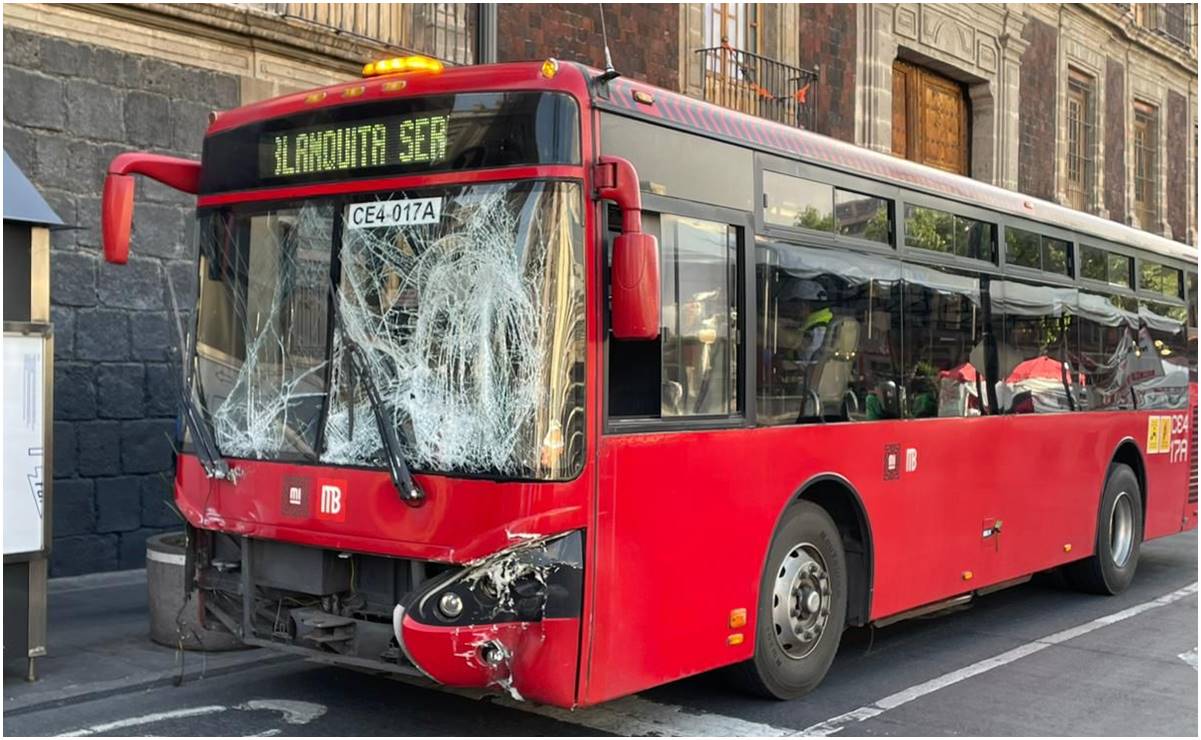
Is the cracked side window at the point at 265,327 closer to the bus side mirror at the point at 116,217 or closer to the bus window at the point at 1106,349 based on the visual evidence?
the bus side mirror at the point at 116,217

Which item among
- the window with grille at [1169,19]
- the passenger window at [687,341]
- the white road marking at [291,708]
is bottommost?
the white road marking at [291,708]

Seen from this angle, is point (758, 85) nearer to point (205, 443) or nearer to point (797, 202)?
point (797, 202)

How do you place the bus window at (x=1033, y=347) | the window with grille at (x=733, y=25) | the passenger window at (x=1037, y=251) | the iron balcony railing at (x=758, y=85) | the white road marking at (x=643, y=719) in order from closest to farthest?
the white road marking at (x=643, y=719) < the bus window at (x=1033, y=347) < the passenger window at (x=1037, y=251) < the iron balcony railing at (x=758, y=85) < the window with grille at (x=733, y=25)

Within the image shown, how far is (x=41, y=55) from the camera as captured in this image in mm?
10133

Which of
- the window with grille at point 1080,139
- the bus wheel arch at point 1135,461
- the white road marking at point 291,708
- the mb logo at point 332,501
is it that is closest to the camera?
the mb logo at point 332,501

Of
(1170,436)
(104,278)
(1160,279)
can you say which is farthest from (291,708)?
(1160,279)

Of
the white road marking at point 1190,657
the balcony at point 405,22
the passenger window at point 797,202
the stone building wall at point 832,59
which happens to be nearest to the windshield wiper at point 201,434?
the passenger window at point 797,202

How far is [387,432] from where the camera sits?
222 inches

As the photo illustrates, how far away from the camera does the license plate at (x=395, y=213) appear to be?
571 cm

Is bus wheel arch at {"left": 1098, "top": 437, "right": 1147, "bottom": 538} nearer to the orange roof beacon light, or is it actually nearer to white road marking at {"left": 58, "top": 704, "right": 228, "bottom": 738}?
the orange roof beacon light

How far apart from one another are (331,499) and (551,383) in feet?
3.95

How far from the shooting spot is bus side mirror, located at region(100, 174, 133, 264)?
6.21 m

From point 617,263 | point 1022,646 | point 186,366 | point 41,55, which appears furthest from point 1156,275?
point 41,55

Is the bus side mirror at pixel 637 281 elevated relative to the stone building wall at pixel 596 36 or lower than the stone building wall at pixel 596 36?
lower
